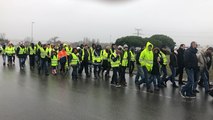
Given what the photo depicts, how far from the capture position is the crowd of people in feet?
39.0

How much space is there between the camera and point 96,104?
32.6 ft

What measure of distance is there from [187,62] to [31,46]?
1360 cm

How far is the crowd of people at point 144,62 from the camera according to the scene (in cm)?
1188

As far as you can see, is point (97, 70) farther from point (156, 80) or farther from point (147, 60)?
point (147, 60)

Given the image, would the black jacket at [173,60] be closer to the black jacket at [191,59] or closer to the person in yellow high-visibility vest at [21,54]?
the black jacket at [191,59]

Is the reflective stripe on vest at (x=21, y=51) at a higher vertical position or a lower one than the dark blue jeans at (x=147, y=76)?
higher

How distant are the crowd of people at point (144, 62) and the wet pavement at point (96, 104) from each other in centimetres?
60

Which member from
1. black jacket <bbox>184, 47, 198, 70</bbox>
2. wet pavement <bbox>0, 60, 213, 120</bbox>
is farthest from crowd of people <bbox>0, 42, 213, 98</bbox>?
wet pavement <bbox>0, 60, 213, 120</bbox>

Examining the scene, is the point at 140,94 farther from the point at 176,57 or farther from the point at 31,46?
the point at 31,46

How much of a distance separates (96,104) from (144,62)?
376 centimetres

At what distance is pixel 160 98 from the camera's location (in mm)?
11375

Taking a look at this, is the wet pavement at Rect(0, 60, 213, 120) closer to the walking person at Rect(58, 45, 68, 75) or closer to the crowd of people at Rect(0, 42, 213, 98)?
the crowd of people at Rect(0, 42, 213, 98)

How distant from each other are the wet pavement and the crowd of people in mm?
596

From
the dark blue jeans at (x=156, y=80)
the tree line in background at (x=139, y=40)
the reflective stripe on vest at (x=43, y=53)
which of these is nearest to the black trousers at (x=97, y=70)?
the reflective stripe on vest at (x=43, y=53)
